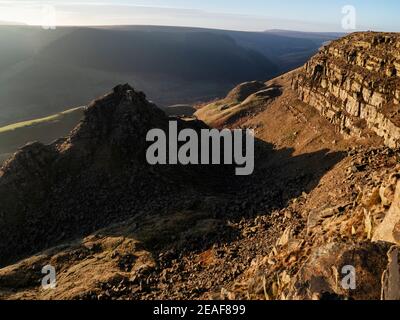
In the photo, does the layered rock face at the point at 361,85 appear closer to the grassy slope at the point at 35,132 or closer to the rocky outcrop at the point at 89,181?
the rocky outcrop at the point at 89,181

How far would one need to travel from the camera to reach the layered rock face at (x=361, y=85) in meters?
35.7

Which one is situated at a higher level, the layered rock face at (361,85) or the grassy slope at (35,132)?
the layered rock face at (361,85)

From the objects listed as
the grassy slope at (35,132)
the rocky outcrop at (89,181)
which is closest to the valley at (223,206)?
the rocky outcrop at (89,181)

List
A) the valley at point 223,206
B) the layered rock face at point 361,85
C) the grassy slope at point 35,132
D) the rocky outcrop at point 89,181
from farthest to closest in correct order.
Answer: the grassy slope at point 35,132 < the layered rock face at point 361,85 < the rocky outcrop at point 89,181 < the valley at point 223,206

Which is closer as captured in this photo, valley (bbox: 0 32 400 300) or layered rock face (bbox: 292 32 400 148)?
valley (bbox: 0 32 400 300)

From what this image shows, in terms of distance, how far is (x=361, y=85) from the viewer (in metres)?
39.8

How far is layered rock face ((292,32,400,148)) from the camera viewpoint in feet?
117

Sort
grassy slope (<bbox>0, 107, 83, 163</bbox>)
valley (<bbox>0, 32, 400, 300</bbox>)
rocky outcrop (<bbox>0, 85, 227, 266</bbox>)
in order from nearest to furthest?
valley (<bbox>0, 32, 400, 300</bbox>), rocky outcrop (<bbox>0, 85, 227, 266</bbox>), grassy slope (<bbox>0, 107, 83, 163</bbox>)

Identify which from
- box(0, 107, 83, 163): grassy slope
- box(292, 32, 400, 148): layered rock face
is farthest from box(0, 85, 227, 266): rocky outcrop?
box(0, 107, 83, 163): grassy slope

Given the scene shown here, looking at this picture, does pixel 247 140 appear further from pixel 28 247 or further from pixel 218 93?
pixel 218 93

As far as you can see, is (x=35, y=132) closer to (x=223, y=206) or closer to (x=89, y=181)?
(x=89, y=181)

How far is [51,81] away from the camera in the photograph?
17175cm

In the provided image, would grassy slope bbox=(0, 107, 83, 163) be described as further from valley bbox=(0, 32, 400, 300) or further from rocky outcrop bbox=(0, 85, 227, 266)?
valley bbox=(0, 32, 400, 300)

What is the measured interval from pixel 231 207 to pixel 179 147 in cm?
1131
